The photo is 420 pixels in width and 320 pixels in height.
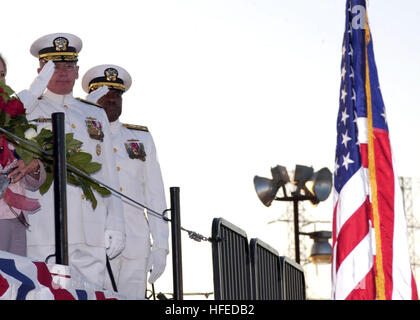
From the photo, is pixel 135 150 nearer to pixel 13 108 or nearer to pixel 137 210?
pixel 137 210

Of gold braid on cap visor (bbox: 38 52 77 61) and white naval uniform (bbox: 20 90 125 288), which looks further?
gold braid on cap visor (bbox: 38 52 77 61)

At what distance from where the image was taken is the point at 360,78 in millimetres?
7000

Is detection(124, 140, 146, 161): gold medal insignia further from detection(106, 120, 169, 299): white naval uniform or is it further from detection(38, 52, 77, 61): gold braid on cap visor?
detection(38, 52, 77, 61): gold braid on cap visor

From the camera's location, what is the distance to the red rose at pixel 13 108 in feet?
14.3

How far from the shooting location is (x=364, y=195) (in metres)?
6.72

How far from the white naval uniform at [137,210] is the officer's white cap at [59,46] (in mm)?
1195

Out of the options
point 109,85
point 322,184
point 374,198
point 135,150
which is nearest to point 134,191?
point 135,150

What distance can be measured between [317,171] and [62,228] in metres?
11.0

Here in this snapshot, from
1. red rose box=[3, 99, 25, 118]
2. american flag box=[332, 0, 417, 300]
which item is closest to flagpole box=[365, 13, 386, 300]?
american flag box=[332, 0, 417, 300]

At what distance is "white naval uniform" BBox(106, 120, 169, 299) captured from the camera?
7.00 meters

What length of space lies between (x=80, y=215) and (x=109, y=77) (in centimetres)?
154

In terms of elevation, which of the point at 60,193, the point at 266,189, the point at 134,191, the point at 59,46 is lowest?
the point at 60,193

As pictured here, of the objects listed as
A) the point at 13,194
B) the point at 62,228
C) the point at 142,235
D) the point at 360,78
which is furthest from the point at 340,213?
the point at 62,228
